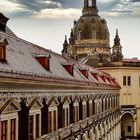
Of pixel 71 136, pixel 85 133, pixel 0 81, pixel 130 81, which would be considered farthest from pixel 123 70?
pixel 0 81

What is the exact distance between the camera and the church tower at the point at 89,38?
4186 inches

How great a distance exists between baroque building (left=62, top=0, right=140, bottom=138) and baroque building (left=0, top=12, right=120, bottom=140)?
38408 millimetres

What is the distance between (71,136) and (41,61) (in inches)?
282

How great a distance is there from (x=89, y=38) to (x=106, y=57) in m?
6.80

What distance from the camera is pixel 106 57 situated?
107m

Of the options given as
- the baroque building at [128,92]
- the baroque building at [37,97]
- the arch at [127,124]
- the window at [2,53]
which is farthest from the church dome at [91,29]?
the window at [2,53]

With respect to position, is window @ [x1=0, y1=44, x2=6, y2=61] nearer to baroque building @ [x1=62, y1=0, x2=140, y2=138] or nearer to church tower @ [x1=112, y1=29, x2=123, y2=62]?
baroque building @ [x1=62, y1=0, x2=140, y2=138]

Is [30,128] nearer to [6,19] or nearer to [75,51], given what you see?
[6,19]

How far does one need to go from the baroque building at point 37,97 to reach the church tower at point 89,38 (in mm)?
63929

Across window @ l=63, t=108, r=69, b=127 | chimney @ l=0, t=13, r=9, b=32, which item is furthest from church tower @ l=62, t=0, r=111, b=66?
chimney @ l=0, t=13, r=9, b=32

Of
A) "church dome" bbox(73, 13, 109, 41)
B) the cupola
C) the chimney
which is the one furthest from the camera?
"church dome" bbox(73, 13, 109, 41)

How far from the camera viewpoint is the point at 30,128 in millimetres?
23547

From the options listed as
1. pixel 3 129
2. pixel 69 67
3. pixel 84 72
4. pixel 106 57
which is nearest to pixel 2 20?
pixel 3 129

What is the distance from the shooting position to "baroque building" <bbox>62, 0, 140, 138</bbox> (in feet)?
273
